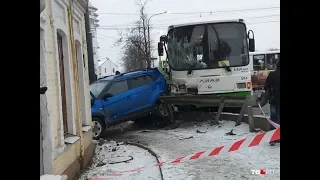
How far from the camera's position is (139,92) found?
38.5ft

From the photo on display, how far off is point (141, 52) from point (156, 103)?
14.7m

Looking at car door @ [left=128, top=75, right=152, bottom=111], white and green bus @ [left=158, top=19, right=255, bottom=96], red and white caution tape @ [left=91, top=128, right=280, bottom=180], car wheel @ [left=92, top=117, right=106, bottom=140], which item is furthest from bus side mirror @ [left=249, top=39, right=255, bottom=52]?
red and white caution tape @ [left=91, top=128, right=280, bottom=180]

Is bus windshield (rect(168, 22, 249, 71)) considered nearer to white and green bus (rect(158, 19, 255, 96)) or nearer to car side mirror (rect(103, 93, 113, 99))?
white and green bus (rect(158, 19, 255, 96))

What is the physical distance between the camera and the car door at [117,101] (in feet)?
36.7

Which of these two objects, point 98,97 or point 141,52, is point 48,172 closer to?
point 98,97

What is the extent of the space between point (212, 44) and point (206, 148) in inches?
174

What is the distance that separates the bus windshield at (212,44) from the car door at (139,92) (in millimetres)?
1523

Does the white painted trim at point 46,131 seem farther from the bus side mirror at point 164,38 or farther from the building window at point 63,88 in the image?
the bus side mirror at point 164,38

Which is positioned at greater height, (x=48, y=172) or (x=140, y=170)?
(x=48, y=172)

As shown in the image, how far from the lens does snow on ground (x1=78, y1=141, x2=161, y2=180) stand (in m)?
6.00

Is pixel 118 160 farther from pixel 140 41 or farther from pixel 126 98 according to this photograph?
pixel 140 41

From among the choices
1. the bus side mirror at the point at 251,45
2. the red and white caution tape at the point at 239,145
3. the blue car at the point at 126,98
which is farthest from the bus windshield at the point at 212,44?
the red and white caution tape at the point at 239,145

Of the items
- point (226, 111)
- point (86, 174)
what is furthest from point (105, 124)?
point (86, 174)
